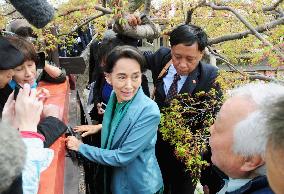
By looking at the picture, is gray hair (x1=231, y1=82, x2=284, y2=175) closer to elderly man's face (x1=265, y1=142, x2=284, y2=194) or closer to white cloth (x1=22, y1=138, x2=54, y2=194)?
elderly man's face (x1=265, y1=142, x2=284, y2=194)

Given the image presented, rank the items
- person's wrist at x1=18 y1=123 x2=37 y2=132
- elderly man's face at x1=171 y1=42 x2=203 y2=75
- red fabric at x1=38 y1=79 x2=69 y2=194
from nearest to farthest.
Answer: person's wrist at x1=18 y1=123 x2=37 y2=132, red fabric at x1=38 y1=79 x2=69 y2=194, elderly man's face at x1=171 y1=42 x2=203 y2=75

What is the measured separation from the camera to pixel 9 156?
999 mm

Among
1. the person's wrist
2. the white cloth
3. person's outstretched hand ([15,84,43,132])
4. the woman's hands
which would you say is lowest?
the woman's hands

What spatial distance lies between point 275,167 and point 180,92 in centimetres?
223

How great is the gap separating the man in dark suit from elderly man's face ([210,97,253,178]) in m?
1.43

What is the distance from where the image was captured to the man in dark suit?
3.12m

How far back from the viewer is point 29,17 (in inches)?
81.9

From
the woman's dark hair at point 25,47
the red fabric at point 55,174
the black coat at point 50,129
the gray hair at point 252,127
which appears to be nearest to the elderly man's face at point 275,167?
the gray hair at point 252,127

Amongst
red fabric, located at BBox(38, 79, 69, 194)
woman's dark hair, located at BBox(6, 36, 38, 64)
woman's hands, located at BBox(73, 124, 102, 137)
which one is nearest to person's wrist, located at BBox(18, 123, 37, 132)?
red fabric, located at BBox(38, 79, 69, 194)

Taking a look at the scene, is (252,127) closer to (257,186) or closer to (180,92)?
(257,186)

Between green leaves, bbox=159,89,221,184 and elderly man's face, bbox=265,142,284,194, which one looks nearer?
Result: elderly man's face, bbox=265,142,284,194

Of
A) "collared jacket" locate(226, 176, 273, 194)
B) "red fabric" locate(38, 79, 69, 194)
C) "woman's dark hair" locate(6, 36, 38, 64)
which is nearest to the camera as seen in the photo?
"collared jacket" locate(226, 176, 273, 194)

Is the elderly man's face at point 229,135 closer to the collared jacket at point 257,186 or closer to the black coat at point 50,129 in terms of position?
the collared jacket at point 257,186

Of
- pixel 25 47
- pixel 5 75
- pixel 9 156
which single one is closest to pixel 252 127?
pixel 9 156
